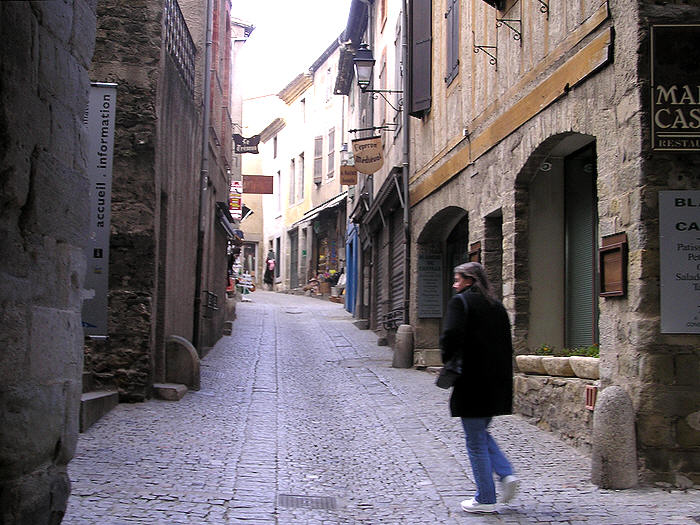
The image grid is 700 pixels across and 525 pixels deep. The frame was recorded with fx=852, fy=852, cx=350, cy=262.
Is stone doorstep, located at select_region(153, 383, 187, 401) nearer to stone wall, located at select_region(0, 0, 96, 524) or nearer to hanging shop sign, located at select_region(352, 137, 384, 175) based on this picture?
stone wall, located at select_region(0, 0, 96, 524)

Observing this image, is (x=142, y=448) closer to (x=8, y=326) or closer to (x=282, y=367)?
(x=8, y=326)

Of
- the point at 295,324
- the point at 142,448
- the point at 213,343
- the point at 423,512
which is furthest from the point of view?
the point at 295,324

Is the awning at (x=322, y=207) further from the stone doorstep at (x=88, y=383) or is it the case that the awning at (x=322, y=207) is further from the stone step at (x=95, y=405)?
the stone step at (x=95, y=405)

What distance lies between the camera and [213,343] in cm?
1516

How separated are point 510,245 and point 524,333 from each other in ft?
2.96

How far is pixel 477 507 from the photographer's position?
5.13m

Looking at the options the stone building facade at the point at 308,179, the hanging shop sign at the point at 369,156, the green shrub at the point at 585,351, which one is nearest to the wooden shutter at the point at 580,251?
the green shrub at the point at 585,351

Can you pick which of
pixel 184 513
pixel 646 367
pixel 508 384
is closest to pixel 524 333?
pixel 646 367

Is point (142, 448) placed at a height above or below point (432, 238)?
below

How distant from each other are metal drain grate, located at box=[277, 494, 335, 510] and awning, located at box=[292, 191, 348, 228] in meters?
23.3

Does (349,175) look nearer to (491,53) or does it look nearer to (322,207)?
(322,207)

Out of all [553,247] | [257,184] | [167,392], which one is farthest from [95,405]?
[257,184]

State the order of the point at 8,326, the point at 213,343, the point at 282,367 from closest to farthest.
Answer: the point at 8,326 < the point at 282,367 < the point at 213,343

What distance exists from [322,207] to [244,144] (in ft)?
15.9
